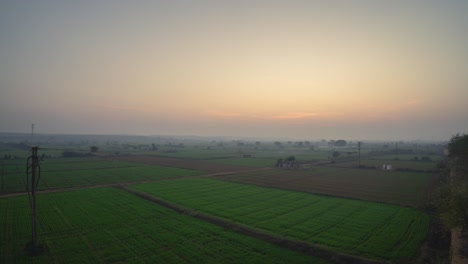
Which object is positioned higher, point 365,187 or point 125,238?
point 365,187

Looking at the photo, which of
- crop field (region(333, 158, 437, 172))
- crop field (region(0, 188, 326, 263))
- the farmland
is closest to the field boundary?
the farmland

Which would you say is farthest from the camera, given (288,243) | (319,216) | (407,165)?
(407,165)

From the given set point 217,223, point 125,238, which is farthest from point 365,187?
point 125,238

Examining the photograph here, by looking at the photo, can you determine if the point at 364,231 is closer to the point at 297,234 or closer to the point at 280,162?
the point at 297,234

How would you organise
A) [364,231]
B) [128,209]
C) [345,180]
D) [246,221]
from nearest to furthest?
[364,231], [246,221], [128,209], [345,180]

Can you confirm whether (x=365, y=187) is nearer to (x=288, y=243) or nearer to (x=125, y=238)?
(x=288, y=243)

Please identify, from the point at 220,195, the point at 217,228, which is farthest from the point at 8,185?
the point at 217,228
